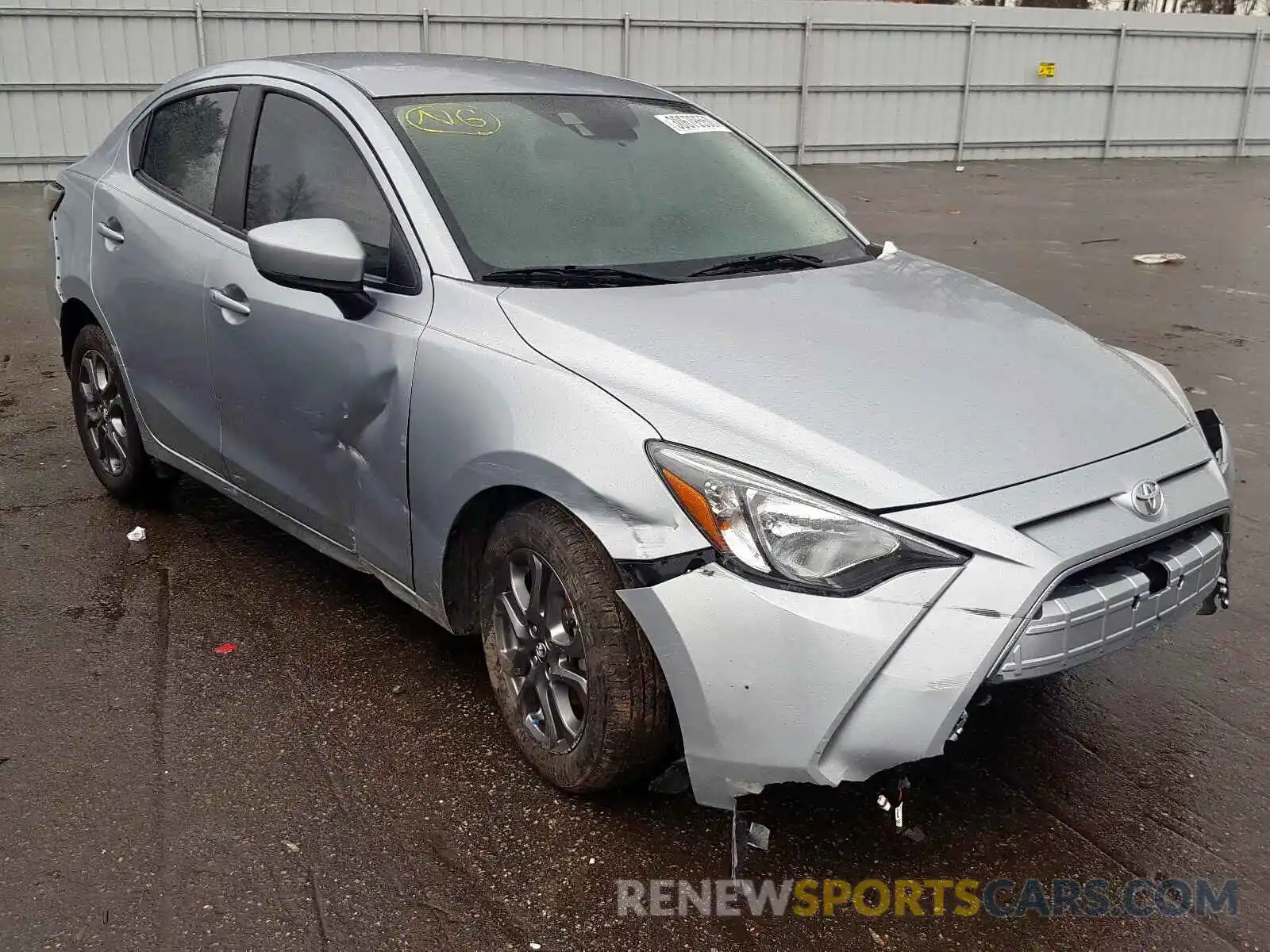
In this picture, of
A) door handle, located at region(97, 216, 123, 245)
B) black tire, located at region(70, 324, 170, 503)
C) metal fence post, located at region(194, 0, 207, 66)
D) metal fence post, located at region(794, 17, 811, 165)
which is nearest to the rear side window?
door handle, located at region(97, 216, 123, 245)

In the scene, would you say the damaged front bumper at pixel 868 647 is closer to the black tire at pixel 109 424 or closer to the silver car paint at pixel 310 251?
the silver car paint at pixel 310 251

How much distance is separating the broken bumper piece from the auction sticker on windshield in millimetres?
2050

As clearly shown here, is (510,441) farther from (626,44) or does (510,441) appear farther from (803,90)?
(803,90)

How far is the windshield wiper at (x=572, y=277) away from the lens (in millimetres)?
3102

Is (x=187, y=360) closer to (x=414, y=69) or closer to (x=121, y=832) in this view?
(x=414, y=69)

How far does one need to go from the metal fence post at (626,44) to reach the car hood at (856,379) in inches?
631

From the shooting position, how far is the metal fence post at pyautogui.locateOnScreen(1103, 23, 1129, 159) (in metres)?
21.8

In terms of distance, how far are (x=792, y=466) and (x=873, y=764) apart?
23.8 inches

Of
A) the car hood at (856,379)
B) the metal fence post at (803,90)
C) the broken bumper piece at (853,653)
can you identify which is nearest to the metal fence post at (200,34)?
the metal fence post at (803,90)

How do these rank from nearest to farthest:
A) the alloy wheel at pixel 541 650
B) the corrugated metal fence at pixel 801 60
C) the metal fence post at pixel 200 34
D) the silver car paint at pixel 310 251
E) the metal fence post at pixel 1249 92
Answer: the alloy wheel at pixel 541 650, the silver car paint at pixel 310 251, the corrugated metal fence at pixel 801 60, the metal fence post at pixel 200 34, the metal fence post at pixel 1249 92

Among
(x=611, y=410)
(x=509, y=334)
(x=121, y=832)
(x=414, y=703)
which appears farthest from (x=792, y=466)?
(x=121, y=832)

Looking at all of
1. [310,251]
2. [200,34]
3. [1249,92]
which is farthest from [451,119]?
[1249,92]

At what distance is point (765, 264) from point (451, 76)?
1.18 meters

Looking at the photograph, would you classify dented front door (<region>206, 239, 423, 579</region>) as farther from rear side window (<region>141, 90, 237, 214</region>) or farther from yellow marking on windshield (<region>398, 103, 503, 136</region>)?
yellow marking on windshield (<region>398, 103, 503, 136</region>)
